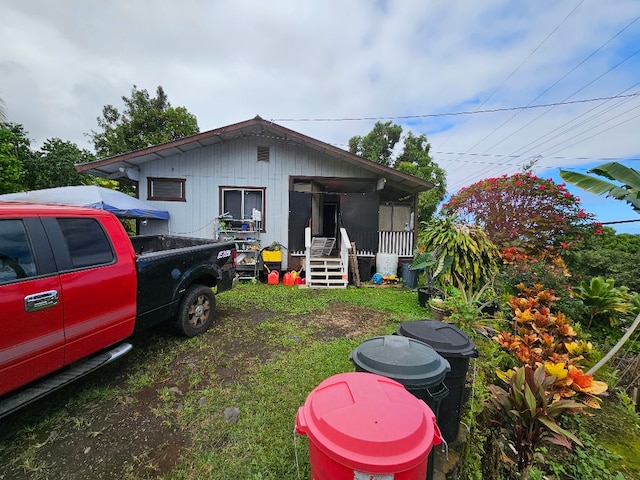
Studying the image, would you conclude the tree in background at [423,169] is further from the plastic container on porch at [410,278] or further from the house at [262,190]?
the plastic container on porch at [410,278]

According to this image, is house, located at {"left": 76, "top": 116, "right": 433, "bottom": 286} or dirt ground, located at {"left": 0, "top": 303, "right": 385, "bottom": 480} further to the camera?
house, located at {"left": 76, "top": 116, "right": 433, "bottom": 286}

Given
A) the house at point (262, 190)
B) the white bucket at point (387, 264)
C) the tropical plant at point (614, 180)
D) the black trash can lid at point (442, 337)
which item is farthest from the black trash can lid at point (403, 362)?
the white bucket at point (387, 264)

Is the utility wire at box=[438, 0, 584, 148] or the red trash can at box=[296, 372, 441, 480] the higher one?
the utility wire at box=[438, 0, 584, 148]

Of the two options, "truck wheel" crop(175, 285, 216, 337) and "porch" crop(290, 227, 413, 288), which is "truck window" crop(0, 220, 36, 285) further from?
"porch" crop(290, 227, 413, 288)

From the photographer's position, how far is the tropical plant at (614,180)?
3279mm

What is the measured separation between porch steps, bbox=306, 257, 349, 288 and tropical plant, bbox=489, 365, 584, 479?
548 centimetres

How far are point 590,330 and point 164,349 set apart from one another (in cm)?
679

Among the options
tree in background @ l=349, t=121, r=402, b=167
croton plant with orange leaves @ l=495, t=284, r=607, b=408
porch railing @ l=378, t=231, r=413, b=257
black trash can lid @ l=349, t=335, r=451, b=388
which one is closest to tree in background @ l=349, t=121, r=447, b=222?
tree in background @ l=349, t=121, r=402, b=167

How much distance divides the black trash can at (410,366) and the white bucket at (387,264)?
6553mm

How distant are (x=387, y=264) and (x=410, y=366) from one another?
6853 mm

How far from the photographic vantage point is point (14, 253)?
6.55ft

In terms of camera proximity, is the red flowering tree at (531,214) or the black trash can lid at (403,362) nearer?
the black trash can lid at (403,362)

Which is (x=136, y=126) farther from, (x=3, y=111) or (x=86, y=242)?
(x=86, y=242)

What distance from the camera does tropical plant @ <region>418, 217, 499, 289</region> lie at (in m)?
5.63
